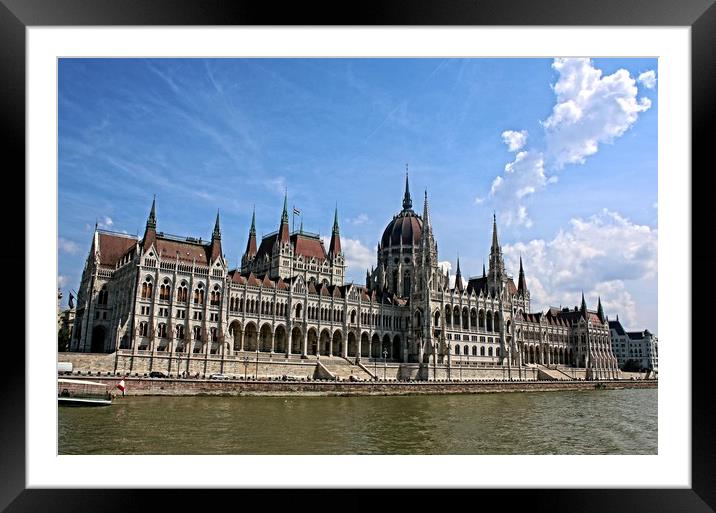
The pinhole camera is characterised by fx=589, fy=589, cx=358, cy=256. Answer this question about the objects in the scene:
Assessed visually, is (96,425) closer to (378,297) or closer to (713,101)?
(713,101)

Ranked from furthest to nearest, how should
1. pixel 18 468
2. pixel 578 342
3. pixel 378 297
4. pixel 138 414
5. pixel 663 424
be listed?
pixel 578 342, pixel 378 297, pixel 138 414, pixel 663 424, pixel 18 468

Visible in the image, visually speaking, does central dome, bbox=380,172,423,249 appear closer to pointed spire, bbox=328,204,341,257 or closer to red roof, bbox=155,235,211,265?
pointed spire, bbox=328,204,341,257

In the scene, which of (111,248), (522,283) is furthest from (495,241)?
(111,248)

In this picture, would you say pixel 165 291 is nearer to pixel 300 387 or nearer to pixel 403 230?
pixel 300 387
